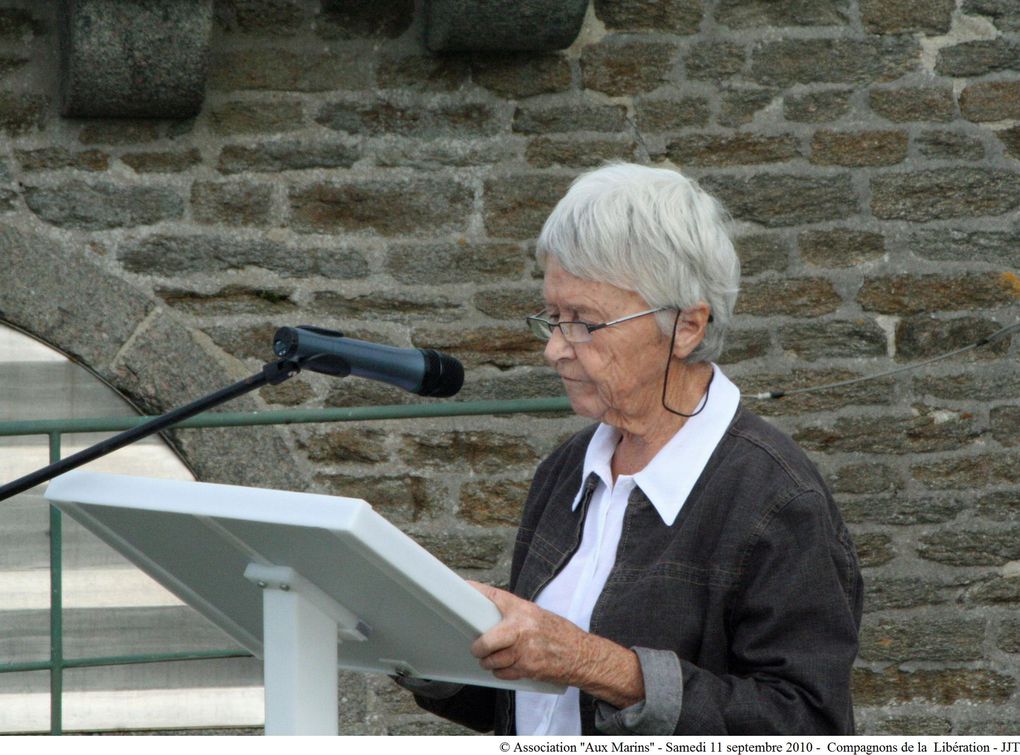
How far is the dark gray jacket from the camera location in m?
1.84

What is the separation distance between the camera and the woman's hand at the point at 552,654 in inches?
63.4

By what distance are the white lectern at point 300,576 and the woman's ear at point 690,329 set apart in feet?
1.98

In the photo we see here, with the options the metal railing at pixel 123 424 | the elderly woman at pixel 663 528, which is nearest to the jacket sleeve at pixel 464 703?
the elderly woman at pixel 663 528

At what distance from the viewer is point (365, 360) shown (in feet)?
5.65

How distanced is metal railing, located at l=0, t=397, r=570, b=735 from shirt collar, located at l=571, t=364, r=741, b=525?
53.7 inches

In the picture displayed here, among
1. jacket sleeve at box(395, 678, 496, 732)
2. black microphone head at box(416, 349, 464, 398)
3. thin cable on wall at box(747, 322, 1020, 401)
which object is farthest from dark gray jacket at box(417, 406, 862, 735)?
thin cable on wall at box(747, 322, 1020, 401)

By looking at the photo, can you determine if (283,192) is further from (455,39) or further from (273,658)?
(273,658)

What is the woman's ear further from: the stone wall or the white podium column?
the stone wall

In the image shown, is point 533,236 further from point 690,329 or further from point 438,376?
point 438,376

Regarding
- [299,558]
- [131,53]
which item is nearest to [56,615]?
[131,53]

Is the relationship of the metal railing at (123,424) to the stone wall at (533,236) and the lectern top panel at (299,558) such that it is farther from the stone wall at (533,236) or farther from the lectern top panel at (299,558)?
the lectern top panel at (299,558)

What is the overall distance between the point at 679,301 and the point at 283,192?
225 centimetres

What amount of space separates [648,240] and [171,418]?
711mm
